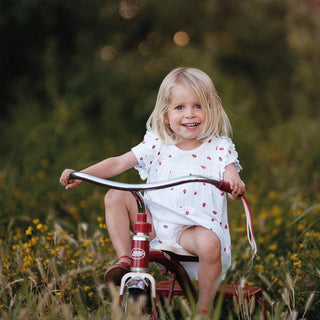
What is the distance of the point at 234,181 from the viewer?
2426 mm

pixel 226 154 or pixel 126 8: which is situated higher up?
pixel 126 8

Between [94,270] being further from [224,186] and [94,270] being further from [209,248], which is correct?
[224,186]

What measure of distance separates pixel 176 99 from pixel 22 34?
529 cm

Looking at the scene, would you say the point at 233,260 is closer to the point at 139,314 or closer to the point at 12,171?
the point at 139,314

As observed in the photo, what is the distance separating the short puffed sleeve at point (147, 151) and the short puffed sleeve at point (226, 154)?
368mm

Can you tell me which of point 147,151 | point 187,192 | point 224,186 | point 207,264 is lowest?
point 207,264

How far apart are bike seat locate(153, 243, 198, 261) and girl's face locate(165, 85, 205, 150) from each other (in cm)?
64

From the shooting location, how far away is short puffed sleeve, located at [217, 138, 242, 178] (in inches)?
110

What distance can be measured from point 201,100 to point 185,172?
0.41 metres

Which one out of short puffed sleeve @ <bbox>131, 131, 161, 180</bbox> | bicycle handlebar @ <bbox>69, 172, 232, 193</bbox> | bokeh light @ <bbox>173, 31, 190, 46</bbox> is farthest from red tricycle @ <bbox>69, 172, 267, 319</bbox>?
bokeh light @ <bbox>173, 31, 190, 46</bbox>

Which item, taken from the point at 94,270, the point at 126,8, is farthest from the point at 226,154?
the point at 126,8

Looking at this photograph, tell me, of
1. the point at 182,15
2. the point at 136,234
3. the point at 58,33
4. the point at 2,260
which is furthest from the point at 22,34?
the point at 136,234

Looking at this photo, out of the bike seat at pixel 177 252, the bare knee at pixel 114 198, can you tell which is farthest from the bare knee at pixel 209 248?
the bare knee at pixel 114 198

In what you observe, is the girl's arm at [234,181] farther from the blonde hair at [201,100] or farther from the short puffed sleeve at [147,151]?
the short puffed sleeve at [147,151]
